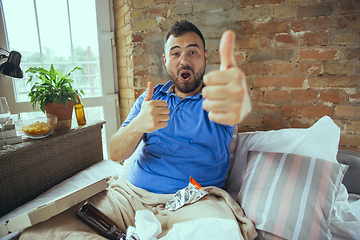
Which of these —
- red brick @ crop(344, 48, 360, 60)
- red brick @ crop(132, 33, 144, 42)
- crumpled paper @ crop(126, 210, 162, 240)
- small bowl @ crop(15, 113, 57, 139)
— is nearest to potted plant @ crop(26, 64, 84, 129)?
small bowl @ crop(15, 113, 57, 139)

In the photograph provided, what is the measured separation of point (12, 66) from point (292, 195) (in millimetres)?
1540

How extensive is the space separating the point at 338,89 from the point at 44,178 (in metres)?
1.86

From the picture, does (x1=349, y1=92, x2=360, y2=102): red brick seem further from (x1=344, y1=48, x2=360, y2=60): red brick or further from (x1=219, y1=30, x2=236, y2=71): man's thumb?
(x1=219, y1=30, x2=236, y2=71): man's thumb

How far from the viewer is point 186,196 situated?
0.89m

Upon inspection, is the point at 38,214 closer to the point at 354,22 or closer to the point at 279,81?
the point at 279,81

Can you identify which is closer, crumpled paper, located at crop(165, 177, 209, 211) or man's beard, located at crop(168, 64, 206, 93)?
crumpled paper, located at crop(165, 177, 209, 211)

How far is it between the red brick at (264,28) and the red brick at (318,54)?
0.61 ft

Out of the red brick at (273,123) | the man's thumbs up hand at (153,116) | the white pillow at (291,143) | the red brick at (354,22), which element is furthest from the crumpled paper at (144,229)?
the red brick at (354,22)

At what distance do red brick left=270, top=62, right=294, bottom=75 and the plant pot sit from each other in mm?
1383

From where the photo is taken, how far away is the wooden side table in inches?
37.2

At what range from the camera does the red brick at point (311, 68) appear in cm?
122

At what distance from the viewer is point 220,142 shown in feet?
3.36

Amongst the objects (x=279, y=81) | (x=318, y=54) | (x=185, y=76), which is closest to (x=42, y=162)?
(x=185, y=76)

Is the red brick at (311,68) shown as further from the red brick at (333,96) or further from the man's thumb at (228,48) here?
the man's thumb at (228,48)
